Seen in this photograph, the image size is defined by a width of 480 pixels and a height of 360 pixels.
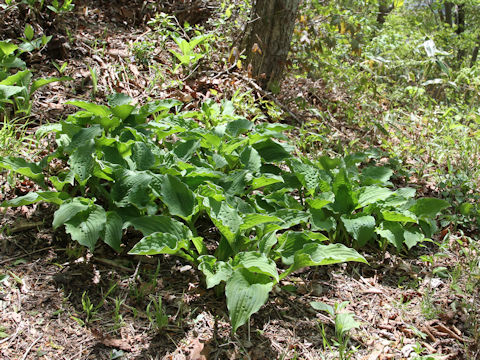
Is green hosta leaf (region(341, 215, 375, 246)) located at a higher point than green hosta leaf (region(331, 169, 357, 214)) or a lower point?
lower

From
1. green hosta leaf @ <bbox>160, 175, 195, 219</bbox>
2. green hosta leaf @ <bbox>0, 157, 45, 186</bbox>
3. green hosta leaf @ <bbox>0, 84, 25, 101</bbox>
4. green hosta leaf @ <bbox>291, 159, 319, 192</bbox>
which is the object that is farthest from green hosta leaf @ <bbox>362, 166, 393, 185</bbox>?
green hosta leaf @ <bbox>0, 84, 25, 101</bbox>

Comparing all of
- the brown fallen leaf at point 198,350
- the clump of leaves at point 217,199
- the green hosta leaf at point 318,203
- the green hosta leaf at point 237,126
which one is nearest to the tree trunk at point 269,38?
the green hosta leaf at point 237,126

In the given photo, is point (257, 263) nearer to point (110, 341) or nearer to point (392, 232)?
point (110, 341)

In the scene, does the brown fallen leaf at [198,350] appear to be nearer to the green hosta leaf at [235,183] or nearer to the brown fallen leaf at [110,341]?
the brown fallen leaf at [110,341]

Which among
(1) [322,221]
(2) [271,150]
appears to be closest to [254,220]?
(1) [322,221]

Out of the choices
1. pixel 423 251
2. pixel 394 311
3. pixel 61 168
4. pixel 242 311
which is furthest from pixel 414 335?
pixel 61 168

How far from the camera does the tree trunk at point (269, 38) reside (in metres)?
4.31

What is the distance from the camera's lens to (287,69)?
4734 millimetres

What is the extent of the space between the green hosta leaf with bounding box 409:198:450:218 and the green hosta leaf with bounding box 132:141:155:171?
70.3 inches

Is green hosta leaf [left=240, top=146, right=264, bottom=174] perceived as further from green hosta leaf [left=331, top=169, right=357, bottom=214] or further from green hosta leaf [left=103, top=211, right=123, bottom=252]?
green hosta leaf [left=103, top=211, right=123, bottom=252]

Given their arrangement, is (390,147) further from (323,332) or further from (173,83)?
(323,332)

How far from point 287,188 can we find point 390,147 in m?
1.67

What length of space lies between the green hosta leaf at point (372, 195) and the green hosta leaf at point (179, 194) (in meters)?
1.14

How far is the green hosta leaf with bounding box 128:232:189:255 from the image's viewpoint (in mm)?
2012
